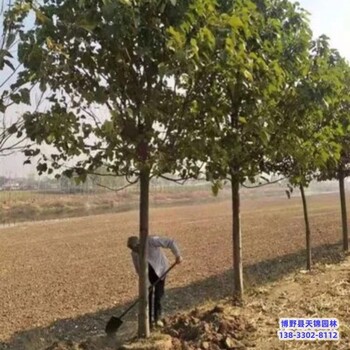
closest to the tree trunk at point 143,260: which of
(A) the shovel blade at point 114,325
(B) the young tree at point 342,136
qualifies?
(A) the shovel blade at point 114,325

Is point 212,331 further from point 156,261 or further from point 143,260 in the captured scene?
point 156,261

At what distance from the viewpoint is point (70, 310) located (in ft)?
29.2

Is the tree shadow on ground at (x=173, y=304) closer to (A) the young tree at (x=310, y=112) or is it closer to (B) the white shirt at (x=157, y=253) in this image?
(B) the white shirt at (x=157, y=253)

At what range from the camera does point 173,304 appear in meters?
8.40

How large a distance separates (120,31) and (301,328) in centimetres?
345

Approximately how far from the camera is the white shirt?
6.43 metres

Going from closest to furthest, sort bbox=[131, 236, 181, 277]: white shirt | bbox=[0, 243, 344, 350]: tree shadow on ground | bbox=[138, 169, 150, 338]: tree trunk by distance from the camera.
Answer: bbox=[138, 169, 150, 338]: tree trunk, bbox=[131, 236, 181, 277]: white shirt, bbox=[0, 243, 344, 350]: tree shadow on ground

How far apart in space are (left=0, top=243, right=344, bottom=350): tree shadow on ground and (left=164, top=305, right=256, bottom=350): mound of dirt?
34.1 inches

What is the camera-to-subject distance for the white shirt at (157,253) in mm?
6434

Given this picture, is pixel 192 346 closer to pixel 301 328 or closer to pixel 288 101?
pixel 301 328

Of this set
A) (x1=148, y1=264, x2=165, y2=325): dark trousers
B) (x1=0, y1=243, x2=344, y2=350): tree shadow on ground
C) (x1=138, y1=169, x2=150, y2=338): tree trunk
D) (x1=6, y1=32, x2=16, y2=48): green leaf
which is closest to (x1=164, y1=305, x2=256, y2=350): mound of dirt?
(x1=138, y1=169, x2=150, y2=338): tree trunk

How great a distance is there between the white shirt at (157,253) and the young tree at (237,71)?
1197mm

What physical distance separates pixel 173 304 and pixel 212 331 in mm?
3152

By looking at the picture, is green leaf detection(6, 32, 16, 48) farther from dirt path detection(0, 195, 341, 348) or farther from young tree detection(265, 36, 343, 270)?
dirt path detection(0, 195, 341, 348)
